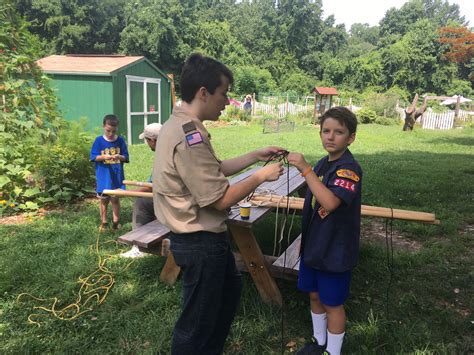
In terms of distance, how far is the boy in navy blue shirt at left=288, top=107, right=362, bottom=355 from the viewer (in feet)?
7.68

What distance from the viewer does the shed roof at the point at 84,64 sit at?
12.9 m

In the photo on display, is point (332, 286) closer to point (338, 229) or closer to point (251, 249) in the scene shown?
point (338, 229)

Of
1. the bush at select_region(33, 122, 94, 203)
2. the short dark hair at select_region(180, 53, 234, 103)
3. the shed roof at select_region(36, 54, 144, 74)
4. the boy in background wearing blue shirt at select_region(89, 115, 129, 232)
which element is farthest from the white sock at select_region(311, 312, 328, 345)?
the shed roof at select_region(36, 54, 144, 74)

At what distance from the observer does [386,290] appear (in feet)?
12.2

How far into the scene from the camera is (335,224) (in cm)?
243

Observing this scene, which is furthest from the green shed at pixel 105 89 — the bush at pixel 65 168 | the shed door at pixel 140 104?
the bush at pixel 65 168

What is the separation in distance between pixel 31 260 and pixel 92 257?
2.05ft

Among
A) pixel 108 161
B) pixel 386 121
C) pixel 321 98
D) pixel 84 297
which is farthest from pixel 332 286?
pixel 386 121

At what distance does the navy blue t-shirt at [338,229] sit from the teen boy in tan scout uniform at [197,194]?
46cm

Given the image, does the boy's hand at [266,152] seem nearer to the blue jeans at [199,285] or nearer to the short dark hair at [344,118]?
the short dark hair at [344,118]

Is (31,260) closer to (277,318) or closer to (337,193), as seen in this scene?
(277,318)

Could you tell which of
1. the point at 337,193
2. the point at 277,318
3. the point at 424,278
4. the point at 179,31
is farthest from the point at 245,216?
the point at 179,31

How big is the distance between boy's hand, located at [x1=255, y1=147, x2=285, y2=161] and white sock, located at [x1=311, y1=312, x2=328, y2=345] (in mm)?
1152

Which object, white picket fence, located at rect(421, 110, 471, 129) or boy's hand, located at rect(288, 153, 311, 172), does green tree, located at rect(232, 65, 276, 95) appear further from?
boy's hand, located at rect(288, 153, 311, 172)
